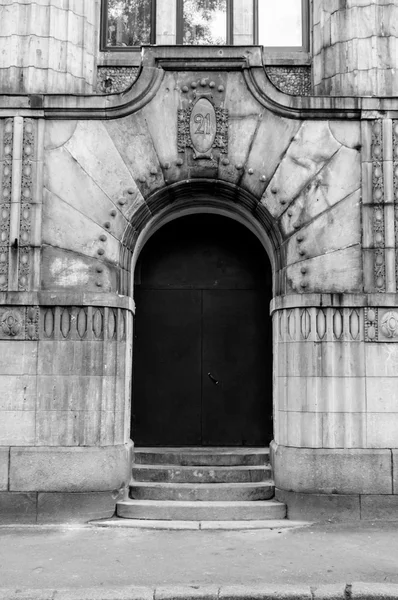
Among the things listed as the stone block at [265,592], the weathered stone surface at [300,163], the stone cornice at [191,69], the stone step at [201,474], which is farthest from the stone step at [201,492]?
the stone cornice at [191,69]

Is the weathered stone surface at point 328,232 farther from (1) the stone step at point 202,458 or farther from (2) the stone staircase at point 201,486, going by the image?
(2) the stone staircase at point 201,486

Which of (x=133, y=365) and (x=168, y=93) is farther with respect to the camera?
(x=133, y=365)

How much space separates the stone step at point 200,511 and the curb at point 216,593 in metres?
2.84

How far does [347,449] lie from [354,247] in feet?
9.48

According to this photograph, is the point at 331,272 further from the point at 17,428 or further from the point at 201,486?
the point at 17,428

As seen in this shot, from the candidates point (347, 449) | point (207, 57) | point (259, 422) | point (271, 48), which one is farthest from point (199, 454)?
point (271, 48)

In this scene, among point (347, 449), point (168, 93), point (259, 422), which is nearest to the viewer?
point (347, 449)

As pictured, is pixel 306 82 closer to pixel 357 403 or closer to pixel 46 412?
pixel 357 403

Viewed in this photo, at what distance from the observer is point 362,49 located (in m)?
10.7

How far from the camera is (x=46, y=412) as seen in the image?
9.95 m

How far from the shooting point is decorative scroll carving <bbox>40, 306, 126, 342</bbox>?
33.0 feet

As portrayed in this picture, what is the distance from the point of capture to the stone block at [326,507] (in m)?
9.70

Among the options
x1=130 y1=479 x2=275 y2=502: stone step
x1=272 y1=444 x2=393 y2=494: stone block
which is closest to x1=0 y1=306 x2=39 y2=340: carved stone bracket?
x1=130 y1=479 x2=275 y2=502: stone step

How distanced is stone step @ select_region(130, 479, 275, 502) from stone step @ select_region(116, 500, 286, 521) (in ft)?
0.72
